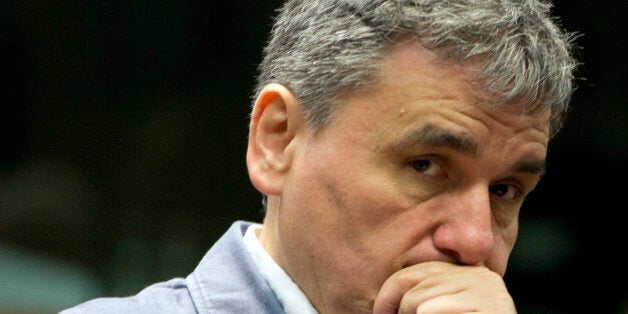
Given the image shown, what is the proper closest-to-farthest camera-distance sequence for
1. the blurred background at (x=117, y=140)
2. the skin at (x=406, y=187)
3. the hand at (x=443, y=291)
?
the hand at (x=443, y=291), the skin at (x=406, y=187), the blurred background at (x=117, y=140)

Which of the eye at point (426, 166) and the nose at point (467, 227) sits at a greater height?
the eye at point (426, 166)

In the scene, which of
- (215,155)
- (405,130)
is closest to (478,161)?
(405,130)

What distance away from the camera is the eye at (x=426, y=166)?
11.1ft

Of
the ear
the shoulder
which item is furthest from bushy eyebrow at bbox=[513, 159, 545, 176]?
the shoulder

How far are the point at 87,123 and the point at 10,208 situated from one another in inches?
21.1

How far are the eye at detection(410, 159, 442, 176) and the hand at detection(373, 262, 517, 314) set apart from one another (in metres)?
0.23

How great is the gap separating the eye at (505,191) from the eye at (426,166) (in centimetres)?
19

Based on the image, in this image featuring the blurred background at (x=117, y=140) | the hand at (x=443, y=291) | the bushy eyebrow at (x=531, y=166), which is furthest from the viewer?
the blurred background at (x=117, y=140)

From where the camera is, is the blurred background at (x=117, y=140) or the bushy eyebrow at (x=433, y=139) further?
the blurred background at (x=117, y=140)

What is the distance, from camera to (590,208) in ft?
23.5

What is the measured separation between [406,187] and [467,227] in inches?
7.1

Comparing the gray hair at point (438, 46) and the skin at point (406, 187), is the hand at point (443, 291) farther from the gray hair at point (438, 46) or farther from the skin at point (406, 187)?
the gray hair at point (438, 46)

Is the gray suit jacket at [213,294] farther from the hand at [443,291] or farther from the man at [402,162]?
the hand at [443,291]

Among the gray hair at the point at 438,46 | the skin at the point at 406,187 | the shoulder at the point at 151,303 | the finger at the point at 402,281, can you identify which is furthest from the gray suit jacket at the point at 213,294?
the gray hair at the point at 438,46
